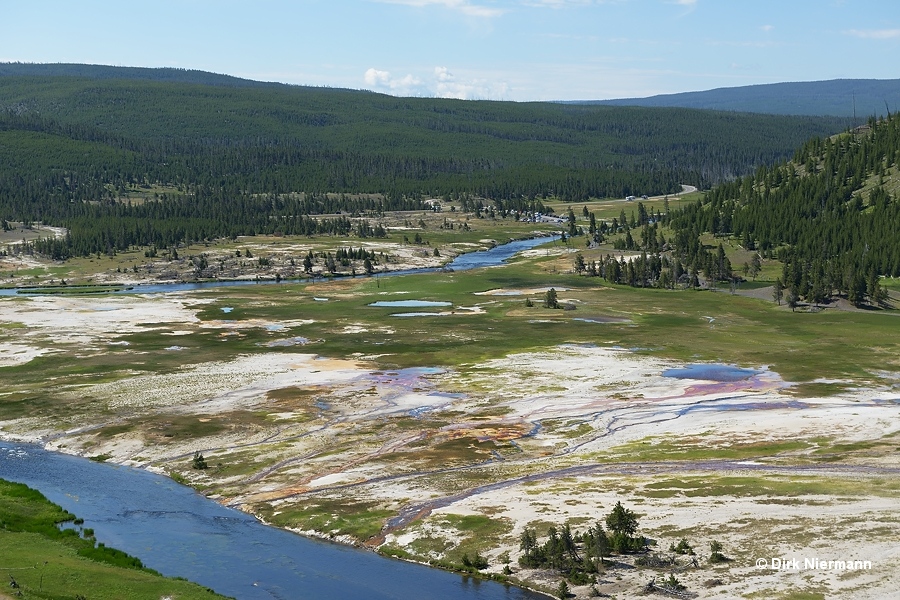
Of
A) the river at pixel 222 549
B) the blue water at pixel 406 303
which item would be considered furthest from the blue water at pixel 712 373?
the blue water at pixel 406 303

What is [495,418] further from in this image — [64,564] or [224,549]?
[64,564]

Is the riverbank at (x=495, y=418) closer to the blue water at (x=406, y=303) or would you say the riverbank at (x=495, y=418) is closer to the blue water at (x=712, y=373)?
the blue water at (x=712, y=373)

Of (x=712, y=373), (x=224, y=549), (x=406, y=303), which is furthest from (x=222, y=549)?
(x=406, y=303)

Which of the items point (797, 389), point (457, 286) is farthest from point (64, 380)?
point (457, 286)

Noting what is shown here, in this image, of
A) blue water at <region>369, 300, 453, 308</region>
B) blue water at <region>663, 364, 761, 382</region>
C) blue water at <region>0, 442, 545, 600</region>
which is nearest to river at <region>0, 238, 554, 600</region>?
blue water at <region>0, 442, 545, 600</region>

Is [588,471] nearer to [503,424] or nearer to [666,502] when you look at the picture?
[666,502]

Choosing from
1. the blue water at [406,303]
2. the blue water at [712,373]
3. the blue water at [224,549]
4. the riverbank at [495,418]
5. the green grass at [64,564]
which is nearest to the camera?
the green grass at [64,564]
